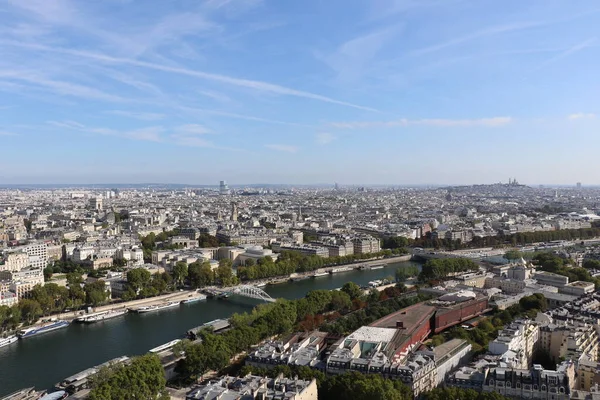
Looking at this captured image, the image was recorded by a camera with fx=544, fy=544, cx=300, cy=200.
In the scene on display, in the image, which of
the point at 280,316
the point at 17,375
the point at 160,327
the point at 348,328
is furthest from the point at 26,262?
the point at 348,328

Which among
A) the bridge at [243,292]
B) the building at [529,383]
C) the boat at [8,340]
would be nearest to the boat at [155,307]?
the bridge at [243,292]

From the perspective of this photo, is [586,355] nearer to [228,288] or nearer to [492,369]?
[492,369]

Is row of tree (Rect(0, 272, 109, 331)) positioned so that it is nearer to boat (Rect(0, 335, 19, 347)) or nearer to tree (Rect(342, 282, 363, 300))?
boat (Rect(0, 335, 19, 347))

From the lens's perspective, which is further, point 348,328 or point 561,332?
point 348,328

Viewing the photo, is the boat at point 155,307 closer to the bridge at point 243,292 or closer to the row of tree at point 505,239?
the bridge at point 243,292

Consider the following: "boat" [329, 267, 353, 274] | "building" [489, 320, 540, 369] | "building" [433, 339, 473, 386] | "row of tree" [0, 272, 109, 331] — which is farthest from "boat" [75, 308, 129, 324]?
"building" [489, 320, 540, 369]

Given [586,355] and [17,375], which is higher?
[586,355]

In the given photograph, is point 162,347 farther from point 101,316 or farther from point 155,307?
point 155,307
